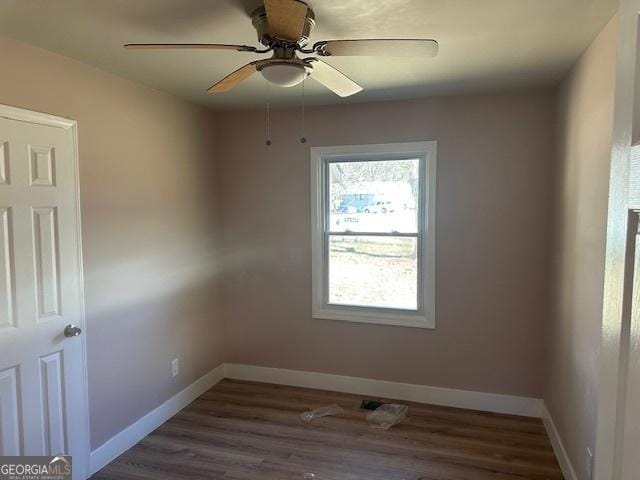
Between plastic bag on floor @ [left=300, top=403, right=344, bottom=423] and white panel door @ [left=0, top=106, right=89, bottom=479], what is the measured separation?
146 cm

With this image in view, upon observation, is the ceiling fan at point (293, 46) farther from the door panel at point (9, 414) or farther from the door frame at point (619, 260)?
the door panel at point (9, 414)

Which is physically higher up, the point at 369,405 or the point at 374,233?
the point at 374,233

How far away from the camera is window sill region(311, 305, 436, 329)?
3406 millimetres

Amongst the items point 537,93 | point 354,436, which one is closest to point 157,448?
point 354,436

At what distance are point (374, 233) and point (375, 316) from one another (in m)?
0.69

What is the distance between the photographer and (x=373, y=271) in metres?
3.58

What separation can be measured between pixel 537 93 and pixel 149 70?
263 centimetres

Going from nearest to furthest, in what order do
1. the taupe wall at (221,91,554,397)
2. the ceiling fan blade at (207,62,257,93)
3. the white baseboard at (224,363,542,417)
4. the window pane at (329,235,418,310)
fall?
the ceiling fan blade at (207,62,257,93) < the taupe wall at (221,91,554,397) < the white baseboard at (224,363,542,417) < the window pane at (329,235,418,310)

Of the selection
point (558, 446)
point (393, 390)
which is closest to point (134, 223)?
point (393, 390)

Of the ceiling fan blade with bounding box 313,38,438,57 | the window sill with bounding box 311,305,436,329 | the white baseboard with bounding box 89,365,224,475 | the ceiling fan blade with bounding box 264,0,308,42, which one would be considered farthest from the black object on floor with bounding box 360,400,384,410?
the ceiling fan blade with bounding box 264,0,308,42

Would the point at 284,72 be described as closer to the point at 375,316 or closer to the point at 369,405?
the point at 375,316

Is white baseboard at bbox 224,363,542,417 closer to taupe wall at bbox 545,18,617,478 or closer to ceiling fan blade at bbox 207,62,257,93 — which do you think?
taupe wall at bbox 545,18,617,478

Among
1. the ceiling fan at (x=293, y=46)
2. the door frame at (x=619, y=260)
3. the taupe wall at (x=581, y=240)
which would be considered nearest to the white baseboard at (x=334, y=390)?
the taupe wall at (x=581, y=240)

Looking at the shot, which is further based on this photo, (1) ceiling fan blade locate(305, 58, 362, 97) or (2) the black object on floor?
(2) the black object on floor
